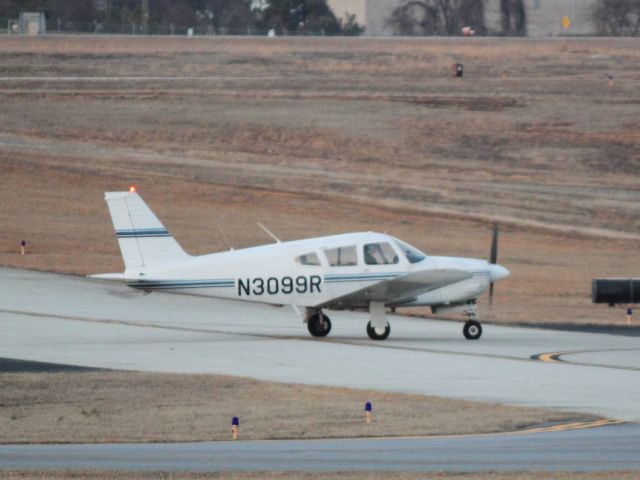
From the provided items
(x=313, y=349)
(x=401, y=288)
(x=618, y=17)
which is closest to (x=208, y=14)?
(x=618, y=17)

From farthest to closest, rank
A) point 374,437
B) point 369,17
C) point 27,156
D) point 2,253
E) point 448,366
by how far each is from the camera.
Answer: point 369,17
point 27,156
point 2,253
point 448,366
point 374,437

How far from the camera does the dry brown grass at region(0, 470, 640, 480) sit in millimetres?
13867

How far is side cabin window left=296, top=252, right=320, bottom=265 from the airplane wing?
817 mm

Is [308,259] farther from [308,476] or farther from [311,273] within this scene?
[308,476]

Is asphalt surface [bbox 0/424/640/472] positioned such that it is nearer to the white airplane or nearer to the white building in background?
the white airplane

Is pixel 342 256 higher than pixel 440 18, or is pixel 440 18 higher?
pixel 440 18

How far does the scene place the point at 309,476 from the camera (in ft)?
46.0

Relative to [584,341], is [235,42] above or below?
above

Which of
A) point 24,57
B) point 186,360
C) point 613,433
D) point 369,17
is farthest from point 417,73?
point 613,433

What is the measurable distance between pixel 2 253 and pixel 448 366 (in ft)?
69.8

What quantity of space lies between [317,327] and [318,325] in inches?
1.9

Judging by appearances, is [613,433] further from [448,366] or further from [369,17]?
[369,17]

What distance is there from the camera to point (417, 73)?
8188 centimetres

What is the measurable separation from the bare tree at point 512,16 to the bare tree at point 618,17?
6.32 metres
